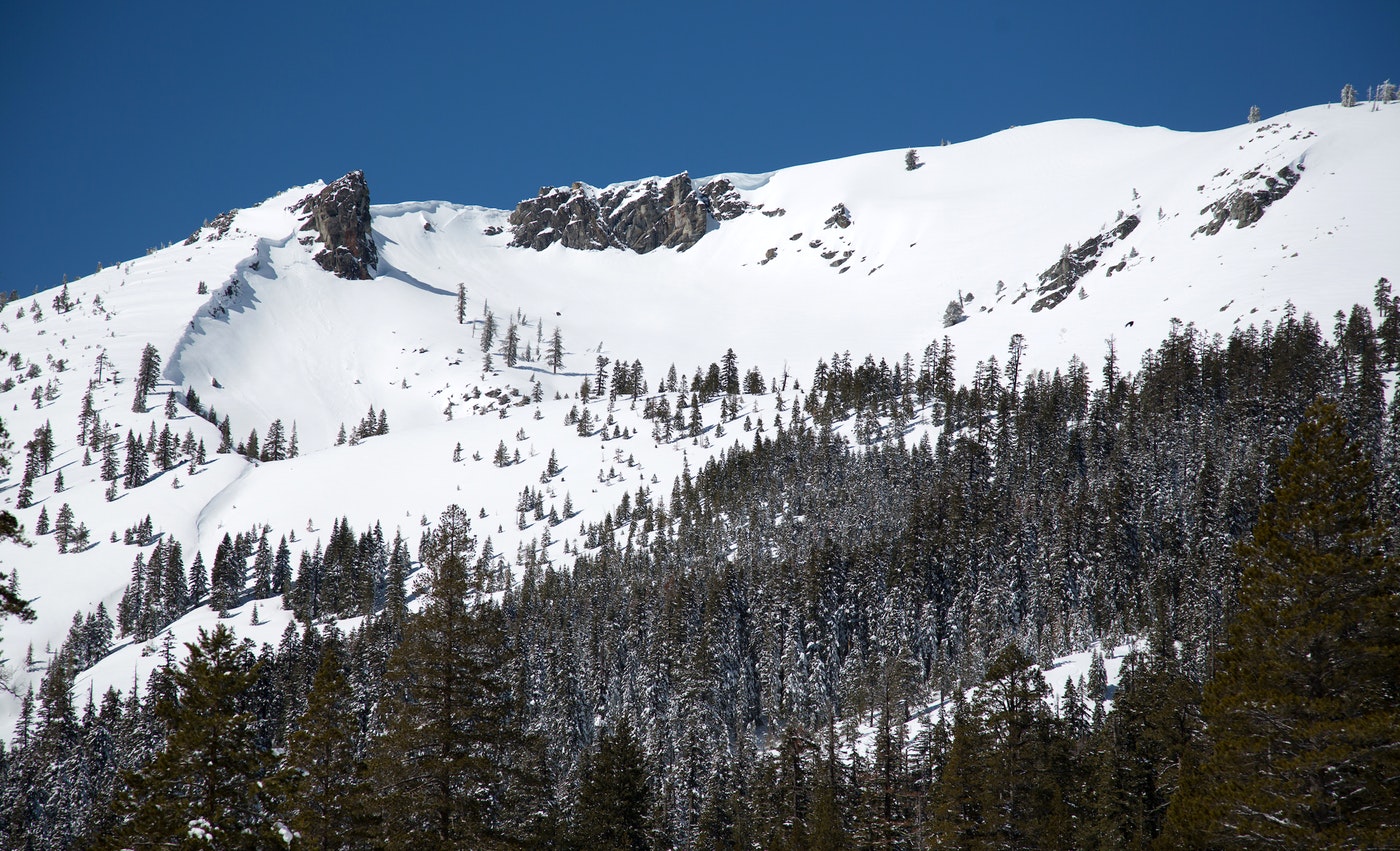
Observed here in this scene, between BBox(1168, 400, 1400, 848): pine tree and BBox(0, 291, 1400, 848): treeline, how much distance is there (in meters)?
0.10

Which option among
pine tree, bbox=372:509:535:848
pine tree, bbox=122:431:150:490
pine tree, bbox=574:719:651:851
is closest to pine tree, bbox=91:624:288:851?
pine tree, bbox=372:509:535:848

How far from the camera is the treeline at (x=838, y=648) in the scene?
19.4m

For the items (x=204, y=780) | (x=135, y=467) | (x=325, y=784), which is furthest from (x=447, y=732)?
(x=135, y=467)

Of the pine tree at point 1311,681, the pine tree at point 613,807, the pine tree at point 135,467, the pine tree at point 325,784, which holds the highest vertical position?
the pine tree at point 135,467

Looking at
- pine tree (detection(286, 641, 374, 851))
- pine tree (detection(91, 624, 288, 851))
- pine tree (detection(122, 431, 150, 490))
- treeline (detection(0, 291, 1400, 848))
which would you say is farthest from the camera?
pine tree (detection(122, 431, 150, 490))

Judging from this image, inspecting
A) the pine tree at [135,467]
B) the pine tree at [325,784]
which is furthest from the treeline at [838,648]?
the pine tree at [135,467]

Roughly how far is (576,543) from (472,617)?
424ft

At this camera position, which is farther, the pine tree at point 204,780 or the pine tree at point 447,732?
the pine tree at point 447,732

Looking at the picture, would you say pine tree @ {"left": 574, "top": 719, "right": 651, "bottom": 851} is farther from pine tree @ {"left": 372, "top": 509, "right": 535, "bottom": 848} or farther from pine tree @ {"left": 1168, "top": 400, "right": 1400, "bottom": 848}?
pine tree @ {"left": 1168, "top": 400, "right": 1400, "bottom": 848}

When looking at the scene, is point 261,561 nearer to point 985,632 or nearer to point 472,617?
point 985,632

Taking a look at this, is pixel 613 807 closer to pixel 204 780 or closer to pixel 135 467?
pixel 204 780

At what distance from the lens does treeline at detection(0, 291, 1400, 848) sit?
63.8 feet

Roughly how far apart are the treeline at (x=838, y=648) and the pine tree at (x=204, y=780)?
0.11 meters

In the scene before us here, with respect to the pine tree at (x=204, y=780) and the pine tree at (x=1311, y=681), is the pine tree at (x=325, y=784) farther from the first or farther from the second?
the pine tree at (x=1311, y=681)
